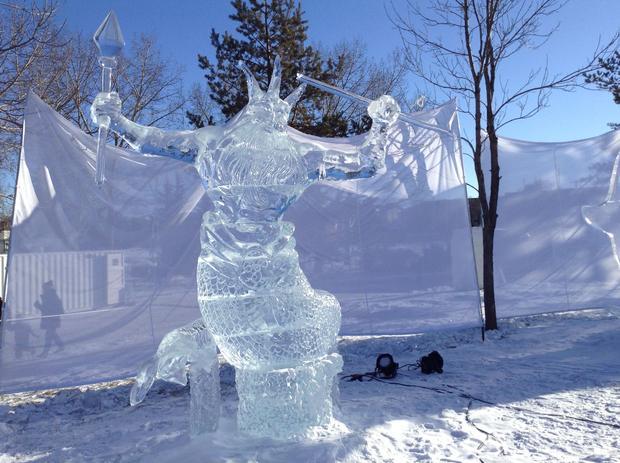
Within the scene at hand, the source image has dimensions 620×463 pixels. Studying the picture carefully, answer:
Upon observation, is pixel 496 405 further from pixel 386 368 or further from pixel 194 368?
pixel 194 368

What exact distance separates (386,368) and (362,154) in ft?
7.85

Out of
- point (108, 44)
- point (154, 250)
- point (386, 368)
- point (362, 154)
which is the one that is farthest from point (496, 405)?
point (108, 44)

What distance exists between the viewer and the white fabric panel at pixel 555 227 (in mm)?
6836

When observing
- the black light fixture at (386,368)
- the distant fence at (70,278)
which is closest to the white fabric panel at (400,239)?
the black light fixture at (386,368)

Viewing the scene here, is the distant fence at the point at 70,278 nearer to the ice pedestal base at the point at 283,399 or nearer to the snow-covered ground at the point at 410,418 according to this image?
the snow-covered ground at the point at 410,418

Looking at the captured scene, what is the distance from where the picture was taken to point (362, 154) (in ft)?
9.23

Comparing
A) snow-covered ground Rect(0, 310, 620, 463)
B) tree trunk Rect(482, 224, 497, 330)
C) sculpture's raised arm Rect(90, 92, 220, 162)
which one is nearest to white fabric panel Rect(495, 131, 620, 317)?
tree trunk Rect(482, 224, 497, 330)

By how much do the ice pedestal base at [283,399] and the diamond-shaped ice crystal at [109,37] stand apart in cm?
160

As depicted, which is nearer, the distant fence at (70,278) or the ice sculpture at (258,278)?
the ice sculpture at (258,278)

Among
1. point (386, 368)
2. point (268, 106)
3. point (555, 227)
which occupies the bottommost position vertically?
point (386, 368)

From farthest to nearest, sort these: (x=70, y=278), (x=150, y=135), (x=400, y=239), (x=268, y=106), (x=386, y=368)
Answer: (x=400, y=239) → (x=386, y=368) → (x=70, y=278) → (x=268, y=106) → (x=150, y=135)

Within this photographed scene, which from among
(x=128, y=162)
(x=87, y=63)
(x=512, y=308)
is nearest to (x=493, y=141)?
(x=512, y=308)

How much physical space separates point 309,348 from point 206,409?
66cm

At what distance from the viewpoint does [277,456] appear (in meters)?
2.44
